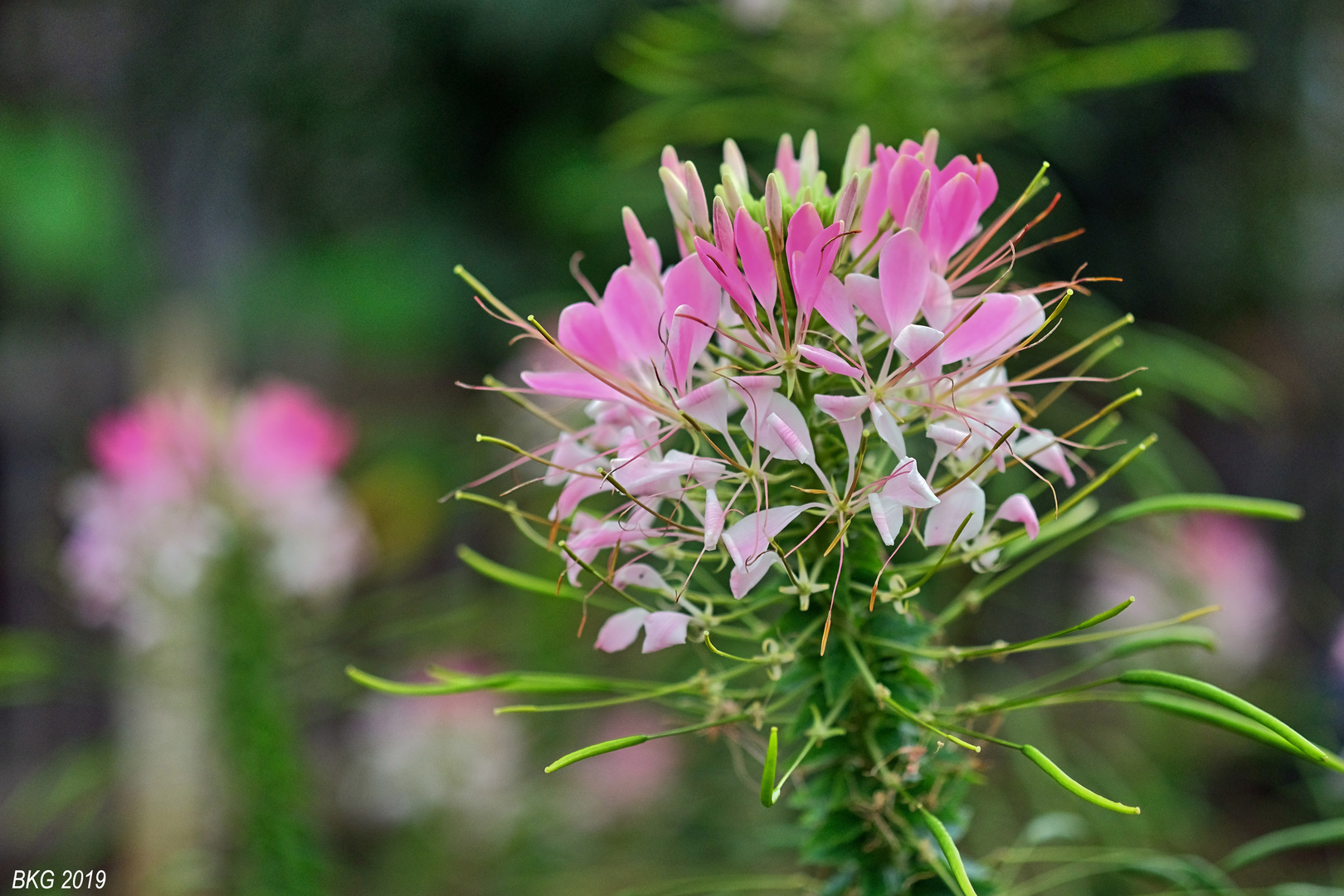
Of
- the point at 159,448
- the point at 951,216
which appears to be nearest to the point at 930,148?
the point at 951,216

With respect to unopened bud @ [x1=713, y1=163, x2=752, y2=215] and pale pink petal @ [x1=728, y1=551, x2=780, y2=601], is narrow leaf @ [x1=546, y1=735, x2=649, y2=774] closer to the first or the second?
pale pink petal @ [x1=728, y1=551, x2=780, y2=601]

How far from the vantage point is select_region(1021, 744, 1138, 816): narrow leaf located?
0.34 metres

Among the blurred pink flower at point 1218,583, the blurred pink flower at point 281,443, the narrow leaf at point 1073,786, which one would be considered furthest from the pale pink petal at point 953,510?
the blurred pink flower at point 1218,583

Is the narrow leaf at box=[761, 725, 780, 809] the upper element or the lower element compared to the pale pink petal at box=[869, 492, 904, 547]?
lower

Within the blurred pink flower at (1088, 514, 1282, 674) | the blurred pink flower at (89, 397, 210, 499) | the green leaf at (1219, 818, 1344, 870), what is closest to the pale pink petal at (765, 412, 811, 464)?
the green leaf at (1219, 818, 1344, 870)

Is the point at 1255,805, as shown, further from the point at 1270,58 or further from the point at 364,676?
the point at 364,676

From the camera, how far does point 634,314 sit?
1.46ft

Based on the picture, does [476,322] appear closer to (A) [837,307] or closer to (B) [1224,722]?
(A) [837,307]

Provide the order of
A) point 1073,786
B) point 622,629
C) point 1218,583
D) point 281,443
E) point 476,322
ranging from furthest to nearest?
point 476,322 → point 1218,583 → point 281,443 → point 622,629 → point 1073,786

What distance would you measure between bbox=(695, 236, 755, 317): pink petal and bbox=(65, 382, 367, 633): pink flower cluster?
87 centimetres

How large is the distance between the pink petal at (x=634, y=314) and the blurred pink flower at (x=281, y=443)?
815 mm

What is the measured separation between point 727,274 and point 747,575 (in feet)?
0.46

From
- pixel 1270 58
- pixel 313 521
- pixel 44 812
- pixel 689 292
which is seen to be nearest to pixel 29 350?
pixel 44 812

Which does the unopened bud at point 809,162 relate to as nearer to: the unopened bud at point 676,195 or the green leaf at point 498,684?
the unopened bud at point 676,195
